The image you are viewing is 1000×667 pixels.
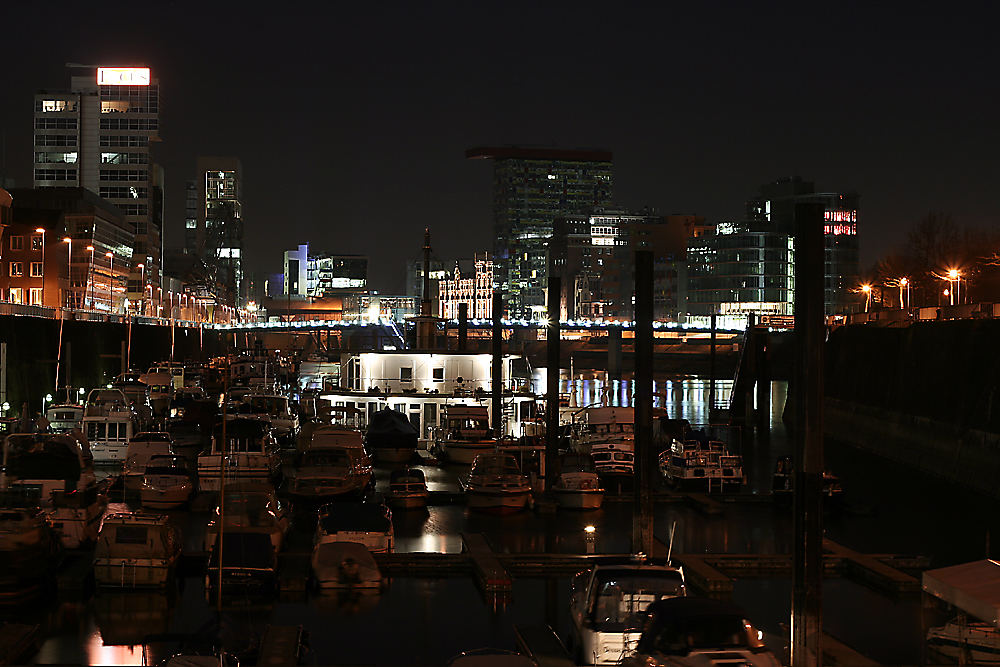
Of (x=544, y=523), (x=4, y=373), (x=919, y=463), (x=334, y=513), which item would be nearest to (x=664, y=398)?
(x=919, y=463)

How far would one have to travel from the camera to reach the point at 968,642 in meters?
16.0

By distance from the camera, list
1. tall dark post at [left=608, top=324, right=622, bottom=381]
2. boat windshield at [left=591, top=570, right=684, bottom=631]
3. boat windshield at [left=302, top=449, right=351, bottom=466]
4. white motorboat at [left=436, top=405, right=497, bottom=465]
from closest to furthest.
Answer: boat windshield at [left=591, top=570, right=684, bottom=631], boat windshield at [left=302, top=449, right=351, bottom=466], white motorboat at [left=436, top=405, right=497, bottom=465], tall dark post at [left=608, top=324, right=622, bottom=381]

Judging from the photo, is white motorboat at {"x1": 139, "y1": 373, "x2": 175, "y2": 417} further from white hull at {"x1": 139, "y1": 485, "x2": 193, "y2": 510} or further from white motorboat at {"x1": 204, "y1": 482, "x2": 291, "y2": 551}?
white motorboat at {"x1": 204, "y1": 482, "x2": 291, "y2": 551}

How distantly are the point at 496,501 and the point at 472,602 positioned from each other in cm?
1044

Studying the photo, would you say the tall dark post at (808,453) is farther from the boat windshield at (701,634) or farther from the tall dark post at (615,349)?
the tall dark post at (615,349)

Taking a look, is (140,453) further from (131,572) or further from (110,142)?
(110,142)

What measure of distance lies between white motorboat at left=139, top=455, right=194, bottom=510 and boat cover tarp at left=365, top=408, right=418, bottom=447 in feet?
48.9

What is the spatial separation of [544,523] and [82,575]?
14116 millimetres

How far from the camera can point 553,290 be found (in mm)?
50938

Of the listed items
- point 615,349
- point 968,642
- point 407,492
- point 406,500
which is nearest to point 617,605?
point 968,642

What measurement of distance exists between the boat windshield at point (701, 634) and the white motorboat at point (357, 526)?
509 inches

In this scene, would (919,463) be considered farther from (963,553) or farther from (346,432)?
(346,432)

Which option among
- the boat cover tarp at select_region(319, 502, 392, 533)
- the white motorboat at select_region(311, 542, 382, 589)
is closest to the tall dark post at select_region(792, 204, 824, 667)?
the white motorboat at select_region(311, 542, 382, 589)

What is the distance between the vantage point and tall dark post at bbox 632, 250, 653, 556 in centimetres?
2759
